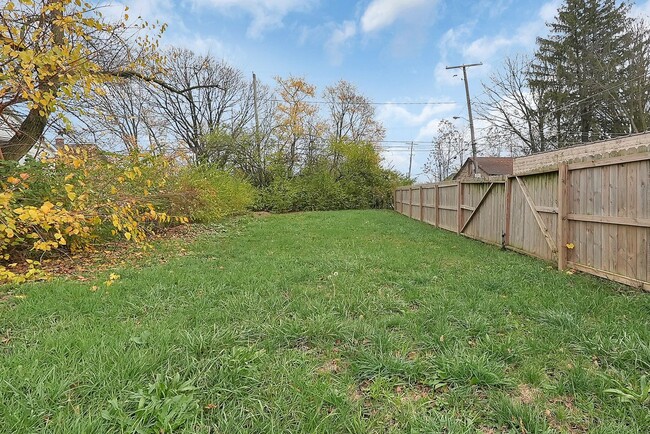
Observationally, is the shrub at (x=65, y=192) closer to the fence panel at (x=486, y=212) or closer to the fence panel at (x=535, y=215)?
the fence panel at (x=535, y=215)

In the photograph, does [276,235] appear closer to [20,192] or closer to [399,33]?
[20,192]

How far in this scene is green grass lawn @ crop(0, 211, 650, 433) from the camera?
1.45 meters

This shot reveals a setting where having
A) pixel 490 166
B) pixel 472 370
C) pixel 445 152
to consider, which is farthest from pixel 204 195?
pixel 445 152

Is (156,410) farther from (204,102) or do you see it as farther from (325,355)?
(204,102)

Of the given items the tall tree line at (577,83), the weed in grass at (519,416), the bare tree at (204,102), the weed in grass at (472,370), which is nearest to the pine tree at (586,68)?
the tall tree line at (577,83)

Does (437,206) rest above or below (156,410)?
above

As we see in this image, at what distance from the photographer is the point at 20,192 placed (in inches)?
163

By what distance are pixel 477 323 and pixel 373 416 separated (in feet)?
4.20

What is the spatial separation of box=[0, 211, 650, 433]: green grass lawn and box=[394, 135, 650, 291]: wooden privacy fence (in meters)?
0.40

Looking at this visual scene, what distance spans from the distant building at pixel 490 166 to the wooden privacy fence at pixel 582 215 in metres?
20.3

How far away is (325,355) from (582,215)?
12.4 feet

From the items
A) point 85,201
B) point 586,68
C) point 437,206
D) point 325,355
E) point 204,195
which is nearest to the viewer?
point 325,355

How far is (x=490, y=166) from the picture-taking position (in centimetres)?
2589

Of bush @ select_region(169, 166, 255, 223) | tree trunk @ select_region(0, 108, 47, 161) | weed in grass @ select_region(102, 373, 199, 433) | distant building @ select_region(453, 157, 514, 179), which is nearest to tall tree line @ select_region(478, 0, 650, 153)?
distant building @ select_region(453, 157, 514, 179)
